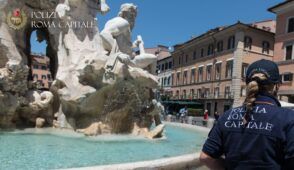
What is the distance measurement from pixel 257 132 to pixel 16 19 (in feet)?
29.0

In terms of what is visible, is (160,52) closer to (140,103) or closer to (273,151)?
(140,103)

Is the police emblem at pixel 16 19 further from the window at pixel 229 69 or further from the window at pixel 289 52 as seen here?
the window at pixel 229 69

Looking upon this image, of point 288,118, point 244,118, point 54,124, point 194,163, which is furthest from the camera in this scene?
point 54,124

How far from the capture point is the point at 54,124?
891 centimetres

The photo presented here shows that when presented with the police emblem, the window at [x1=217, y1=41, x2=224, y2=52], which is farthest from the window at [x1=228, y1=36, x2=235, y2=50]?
the police emblem

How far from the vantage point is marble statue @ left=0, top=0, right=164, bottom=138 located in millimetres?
8102

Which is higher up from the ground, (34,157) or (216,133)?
(216,133)

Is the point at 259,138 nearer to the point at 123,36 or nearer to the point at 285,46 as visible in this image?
the point at 123,36

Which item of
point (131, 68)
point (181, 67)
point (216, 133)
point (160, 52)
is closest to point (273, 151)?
point (216, 133)

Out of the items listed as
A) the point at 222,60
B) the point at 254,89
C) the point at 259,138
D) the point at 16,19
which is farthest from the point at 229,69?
the point at 259,138

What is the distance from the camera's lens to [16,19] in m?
9.50

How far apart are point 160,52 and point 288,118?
5616 centimetres

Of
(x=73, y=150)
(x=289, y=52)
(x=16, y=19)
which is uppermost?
(x=289, y=52)

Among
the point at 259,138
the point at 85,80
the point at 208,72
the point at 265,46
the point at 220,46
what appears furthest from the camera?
the point at 208,72
